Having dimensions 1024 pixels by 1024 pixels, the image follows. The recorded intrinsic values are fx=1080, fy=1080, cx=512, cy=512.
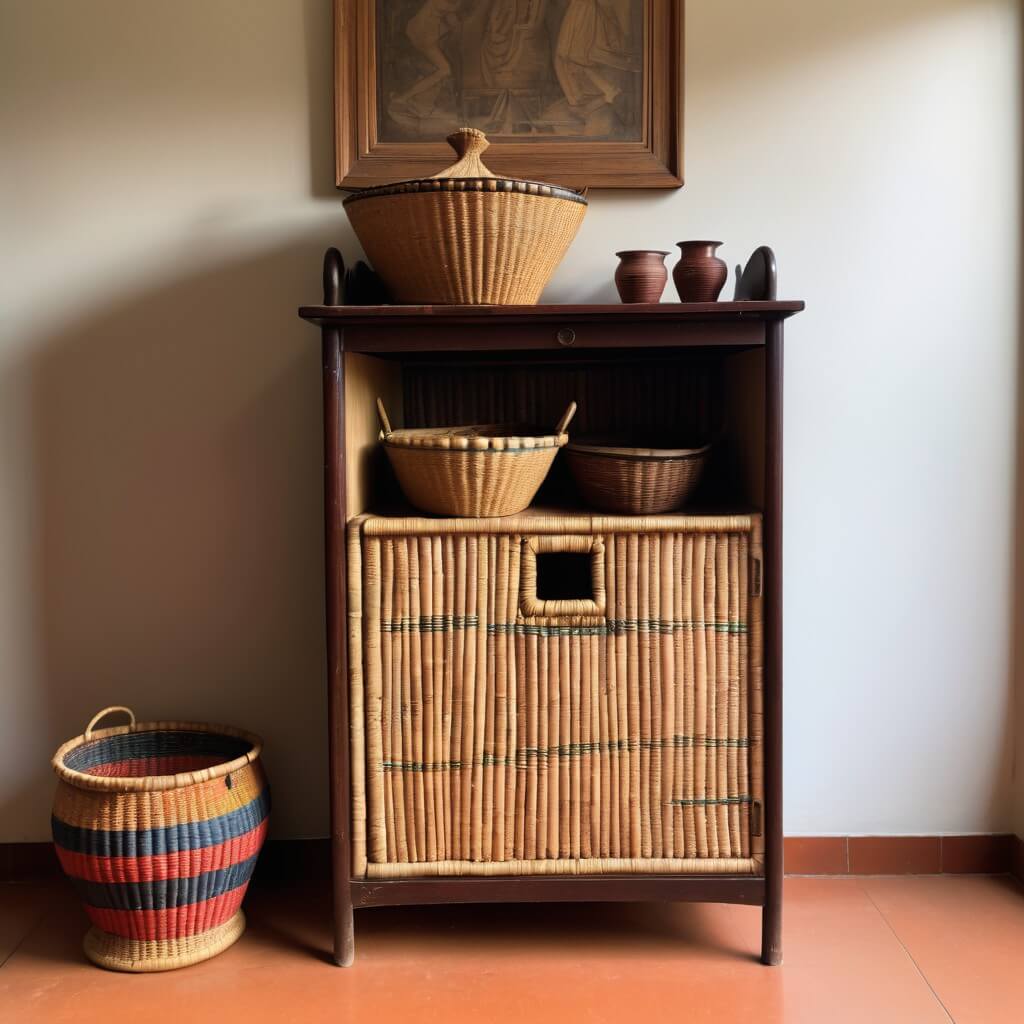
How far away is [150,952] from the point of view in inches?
80.6

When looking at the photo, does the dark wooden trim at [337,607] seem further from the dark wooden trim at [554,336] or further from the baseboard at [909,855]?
the baseboard at [909,855]

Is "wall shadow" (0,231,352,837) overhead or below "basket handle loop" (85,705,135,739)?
overhead

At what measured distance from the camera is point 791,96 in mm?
2332

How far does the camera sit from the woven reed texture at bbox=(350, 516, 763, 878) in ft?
6.50

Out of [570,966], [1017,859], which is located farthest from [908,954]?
[570,966]

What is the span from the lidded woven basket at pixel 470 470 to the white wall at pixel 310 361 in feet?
1.56

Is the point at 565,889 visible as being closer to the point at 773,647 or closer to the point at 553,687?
the point at 553,687

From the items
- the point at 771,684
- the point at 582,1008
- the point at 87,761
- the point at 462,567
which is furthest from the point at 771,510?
the point at 87,761

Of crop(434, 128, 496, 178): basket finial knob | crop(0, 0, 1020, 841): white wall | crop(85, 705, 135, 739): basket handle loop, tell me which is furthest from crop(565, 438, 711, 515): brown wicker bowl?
crop(85, 705, 135, 739): basket handle loop

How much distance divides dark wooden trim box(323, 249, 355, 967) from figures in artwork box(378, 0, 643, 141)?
21.2 inches

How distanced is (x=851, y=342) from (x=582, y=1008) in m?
1.47

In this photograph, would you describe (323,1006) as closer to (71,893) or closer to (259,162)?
(71,893)

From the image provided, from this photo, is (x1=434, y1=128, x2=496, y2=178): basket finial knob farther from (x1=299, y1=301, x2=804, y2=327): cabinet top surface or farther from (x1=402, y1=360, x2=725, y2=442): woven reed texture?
(x1=402, y1=360, x2=725, y2=442): woven reed texture

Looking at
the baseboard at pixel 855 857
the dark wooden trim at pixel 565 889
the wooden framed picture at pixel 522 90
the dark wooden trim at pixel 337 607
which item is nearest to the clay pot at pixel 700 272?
the wooden framed picture at pixel 522 90
